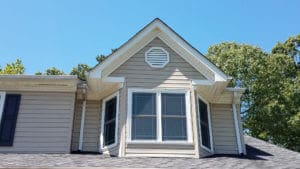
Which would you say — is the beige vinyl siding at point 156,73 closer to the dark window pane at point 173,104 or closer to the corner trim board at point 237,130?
the dark window pane at point 173,104

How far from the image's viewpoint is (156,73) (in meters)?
10.2

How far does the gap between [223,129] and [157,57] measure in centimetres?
272

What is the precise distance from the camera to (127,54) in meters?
10.3

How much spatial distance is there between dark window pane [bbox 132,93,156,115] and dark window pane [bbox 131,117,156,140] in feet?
0.57

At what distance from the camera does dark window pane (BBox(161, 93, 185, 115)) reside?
31.7 ft

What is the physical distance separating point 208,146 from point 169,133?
127 centimetres

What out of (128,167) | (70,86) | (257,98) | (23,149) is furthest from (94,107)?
(257,98)

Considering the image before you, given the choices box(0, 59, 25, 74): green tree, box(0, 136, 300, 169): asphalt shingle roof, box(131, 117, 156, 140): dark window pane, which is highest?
box(0, 59, 25, 74): green tree

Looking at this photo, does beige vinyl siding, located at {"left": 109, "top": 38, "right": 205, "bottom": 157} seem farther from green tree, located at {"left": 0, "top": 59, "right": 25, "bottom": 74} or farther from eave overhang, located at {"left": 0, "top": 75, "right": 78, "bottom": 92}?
green tree, located at {"left": 0, "top": 59, "right": 25, "bottom": 74}

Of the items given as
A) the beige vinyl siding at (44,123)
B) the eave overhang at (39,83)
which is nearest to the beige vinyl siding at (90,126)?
the beige vinyl siding at (44,123)

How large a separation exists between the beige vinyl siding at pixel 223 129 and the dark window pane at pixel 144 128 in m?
1.94

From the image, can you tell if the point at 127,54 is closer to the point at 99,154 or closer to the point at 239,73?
the point at 99,154

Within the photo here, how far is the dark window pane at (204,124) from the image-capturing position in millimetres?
9837

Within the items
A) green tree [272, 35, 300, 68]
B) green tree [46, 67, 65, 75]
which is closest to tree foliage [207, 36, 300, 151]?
green tree [272, 35, 300, 68]
